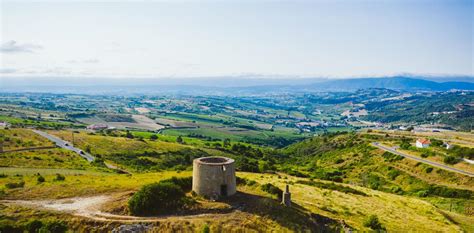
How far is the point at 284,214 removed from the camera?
120 feet

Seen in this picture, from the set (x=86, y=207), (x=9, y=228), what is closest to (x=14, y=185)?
(x=9, y=228)

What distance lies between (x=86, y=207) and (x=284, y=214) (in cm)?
1994

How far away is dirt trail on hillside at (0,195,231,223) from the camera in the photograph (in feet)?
109

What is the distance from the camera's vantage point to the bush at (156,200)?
34.4 m

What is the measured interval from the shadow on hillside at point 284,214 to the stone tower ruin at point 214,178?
1.17 meters

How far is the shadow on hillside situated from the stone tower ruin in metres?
1.17

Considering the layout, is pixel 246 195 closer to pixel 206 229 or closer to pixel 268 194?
pixel 268 194

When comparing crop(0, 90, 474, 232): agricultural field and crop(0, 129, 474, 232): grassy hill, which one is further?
crop(0, 129, 474, 232): grassy hill

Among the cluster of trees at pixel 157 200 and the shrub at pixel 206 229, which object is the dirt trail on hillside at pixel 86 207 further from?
the shrub at pixel 206 229

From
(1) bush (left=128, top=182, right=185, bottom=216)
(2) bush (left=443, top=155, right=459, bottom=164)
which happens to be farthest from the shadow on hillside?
(2) bush (left=443, top=155, right=459, bottom=164)

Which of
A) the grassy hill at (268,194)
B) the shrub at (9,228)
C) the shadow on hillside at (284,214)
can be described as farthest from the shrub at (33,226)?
the shadow on hillside at (284,214)

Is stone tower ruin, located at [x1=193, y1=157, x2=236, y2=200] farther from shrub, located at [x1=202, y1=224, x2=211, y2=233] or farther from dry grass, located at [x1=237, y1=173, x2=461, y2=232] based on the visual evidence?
dry grass, located at [x1=237, y1=173, x2=461, y2=232]

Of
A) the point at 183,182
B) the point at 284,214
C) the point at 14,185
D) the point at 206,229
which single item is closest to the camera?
the point at 206,229

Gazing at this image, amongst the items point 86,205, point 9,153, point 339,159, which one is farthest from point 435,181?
point 9,153
